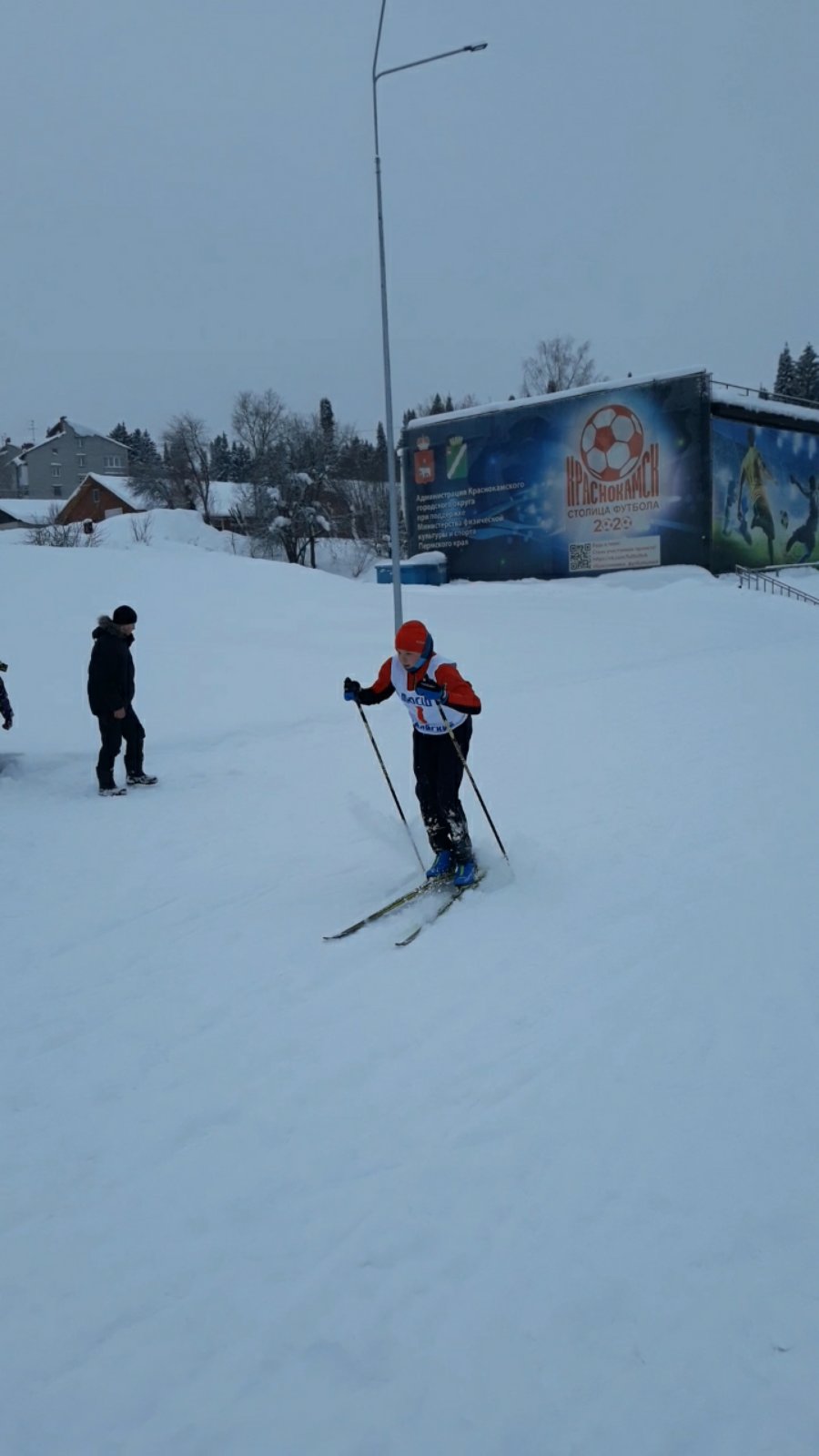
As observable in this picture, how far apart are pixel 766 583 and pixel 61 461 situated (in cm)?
7525

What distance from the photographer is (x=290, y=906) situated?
226 inches

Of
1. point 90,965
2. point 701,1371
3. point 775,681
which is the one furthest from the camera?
point 775,681

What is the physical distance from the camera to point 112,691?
27.7ft

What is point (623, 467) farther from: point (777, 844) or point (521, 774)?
point (777, 844)

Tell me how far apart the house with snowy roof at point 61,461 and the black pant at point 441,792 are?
85.6 m

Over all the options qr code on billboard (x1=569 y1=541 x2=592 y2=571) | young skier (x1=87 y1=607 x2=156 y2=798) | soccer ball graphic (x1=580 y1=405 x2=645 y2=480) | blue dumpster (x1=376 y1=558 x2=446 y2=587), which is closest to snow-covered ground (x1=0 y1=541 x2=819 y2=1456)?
young skier (x1=87 y1=607 x2=156 y2=798)

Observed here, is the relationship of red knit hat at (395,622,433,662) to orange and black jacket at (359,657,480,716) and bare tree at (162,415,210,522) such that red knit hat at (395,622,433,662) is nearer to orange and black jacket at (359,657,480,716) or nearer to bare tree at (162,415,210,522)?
orange and black jacket at (359,657,480,716)

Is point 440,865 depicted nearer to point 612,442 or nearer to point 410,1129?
point 410,1129

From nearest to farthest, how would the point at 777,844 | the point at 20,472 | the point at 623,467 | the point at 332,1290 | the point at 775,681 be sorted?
the point at 332,1290, the point at 777,844, the point at 775,681, the point at 623,467, the point at 20,472

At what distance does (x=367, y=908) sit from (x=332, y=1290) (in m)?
3.08

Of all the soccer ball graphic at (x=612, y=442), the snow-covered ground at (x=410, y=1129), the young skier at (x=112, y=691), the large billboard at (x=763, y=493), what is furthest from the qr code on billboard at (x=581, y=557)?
the young skier at (x=112, y=691)

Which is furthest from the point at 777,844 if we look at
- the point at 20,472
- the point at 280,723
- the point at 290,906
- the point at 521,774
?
the point at 20,472

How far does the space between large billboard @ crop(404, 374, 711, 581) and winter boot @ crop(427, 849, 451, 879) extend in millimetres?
25164

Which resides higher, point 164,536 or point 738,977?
point 164,536
